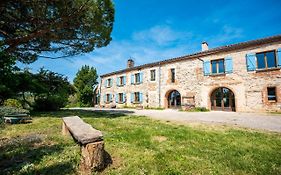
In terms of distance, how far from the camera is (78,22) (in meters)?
9.52

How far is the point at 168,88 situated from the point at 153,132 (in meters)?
13.0

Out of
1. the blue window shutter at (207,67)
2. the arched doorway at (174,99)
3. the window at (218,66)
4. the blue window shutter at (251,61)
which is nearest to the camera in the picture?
the blue window shutter at (251,61)

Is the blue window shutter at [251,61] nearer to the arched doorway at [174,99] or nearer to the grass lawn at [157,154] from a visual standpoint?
the arched doorway at [174,99]

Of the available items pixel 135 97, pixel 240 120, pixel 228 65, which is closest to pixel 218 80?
pixel 228 65

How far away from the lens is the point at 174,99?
19125 millimetres

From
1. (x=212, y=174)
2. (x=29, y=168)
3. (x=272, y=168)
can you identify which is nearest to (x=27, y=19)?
(x=29, y=168)

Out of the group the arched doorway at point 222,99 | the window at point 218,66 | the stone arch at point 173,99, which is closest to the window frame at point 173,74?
the stone arch at point 173,99

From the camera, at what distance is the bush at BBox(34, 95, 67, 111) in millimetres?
14395

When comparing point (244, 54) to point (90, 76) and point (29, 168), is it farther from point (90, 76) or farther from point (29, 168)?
point (90, 76)

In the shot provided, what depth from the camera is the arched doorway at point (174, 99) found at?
18.8m

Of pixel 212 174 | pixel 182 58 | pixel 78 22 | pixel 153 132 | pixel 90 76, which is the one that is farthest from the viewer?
pixel 90 76

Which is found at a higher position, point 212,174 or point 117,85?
point 117,85

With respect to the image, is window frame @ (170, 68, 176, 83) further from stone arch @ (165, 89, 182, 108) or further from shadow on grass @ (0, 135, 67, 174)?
shadow on grass @ (0, 135, 67, 174)

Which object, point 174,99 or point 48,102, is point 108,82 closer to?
point 174,99
